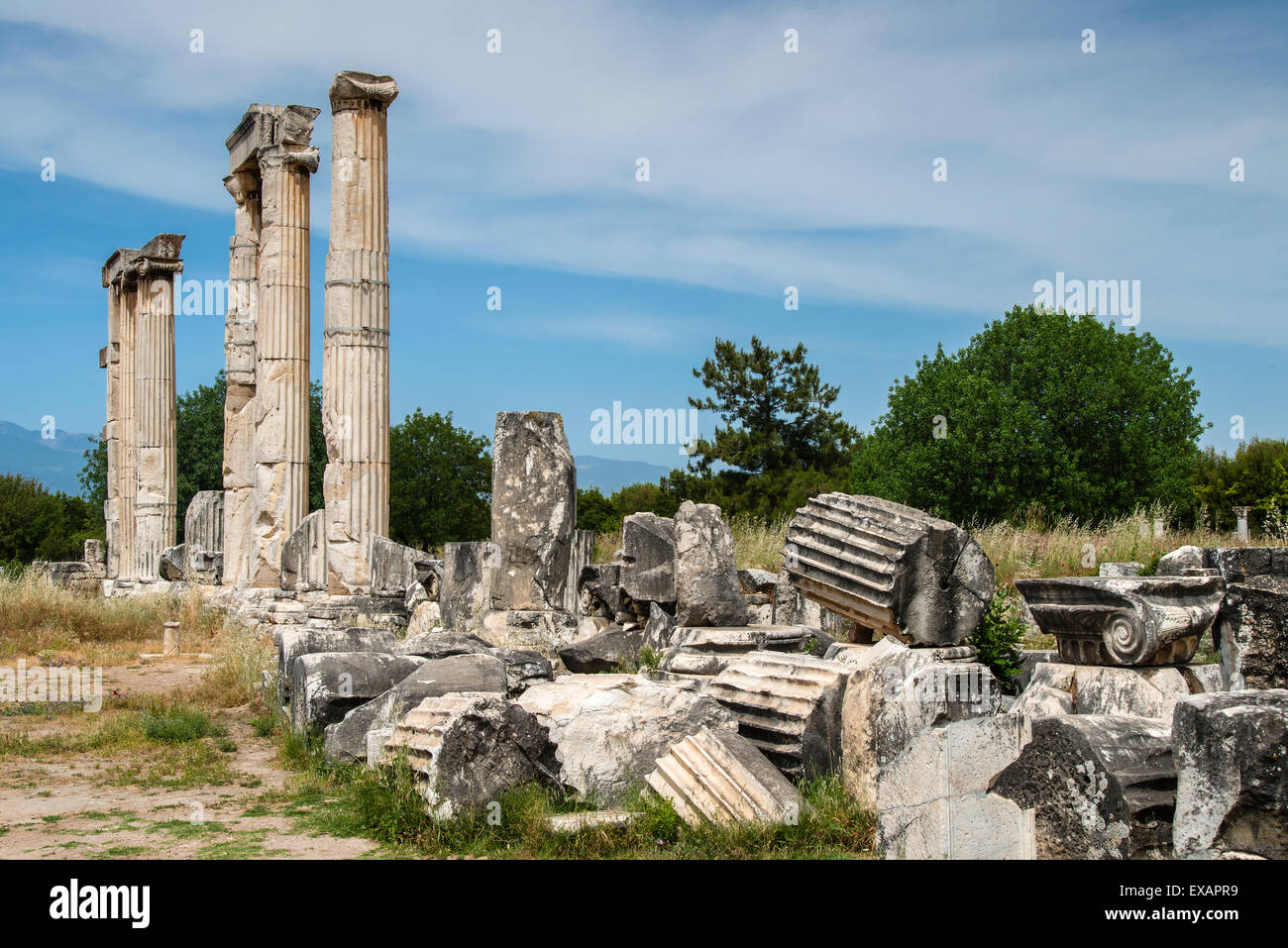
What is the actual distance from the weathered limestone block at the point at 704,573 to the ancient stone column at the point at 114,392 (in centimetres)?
2049

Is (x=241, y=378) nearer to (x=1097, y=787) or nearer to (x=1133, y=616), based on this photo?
(x=1133, y=616)

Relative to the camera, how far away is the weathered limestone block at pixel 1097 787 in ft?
16.1

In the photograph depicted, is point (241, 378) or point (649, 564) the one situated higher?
point (241, 378)

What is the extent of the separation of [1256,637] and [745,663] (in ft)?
10.6

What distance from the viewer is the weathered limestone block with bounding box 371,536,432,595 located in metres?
15.8

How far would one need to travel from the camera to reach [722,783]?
6309 millimetres

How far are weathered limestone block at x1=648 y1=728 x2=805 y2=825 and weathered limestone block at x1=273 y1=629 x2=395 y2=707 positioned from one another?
4.39m

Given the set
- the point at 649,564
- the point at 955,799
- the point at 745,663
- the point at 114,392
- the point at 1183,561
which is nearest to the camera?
the point at 955,799

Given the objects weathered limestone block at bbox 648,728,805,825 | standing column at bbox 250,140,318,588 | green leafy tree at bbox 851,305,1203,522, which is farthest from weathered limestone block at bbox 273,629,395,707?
green leafy tree at bbox 851,305,1203,522

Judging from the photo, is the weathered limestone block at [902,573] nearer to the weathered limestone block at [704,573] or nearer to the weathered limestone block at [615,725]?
the weathered limestone block at [704,573]

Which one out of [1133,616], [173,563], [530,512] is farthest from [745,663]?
[173,563]

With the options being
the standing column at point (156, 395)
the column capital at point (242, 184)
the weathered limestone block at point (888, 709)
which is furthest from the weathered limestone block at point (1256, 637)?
the standing column at point (156, 395)
